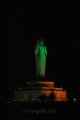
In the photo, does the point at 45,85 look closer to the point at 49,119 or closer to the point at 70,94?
the point at 70,94

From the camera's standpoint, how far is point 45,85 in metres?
40.1

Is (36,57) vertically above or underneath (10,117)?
above

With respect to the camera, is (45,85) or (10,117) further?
(45,85)

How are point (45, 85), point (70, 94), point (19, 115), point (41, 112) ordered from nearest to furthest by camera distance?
point (19, 115) < point (41, 112) < point (45, 85) < point (70, 94)

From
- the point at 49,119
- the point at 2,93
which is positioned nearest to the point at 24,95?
the point at 2,93

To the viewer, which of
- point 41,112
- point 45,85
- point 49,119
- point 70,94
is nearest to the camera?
point 49,119

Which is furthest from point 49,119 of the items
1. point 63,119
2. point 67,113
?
point 67,113

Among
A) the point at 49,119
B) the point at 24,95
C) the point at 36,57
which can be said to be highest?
the point at 36,57

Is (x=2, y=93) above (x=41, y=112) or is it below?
above

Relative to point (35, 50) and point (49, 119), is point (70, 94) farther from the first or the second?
point (49, 119)

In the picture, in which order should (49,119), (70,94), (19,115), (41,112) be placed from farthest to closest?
(70,94), (41,112), (19,115), (49,119)

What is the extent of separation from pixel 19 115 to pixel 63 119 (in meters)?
1.98

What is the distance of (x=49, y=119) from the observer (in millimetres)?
19109

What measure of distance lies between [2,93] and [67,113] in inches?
1090
